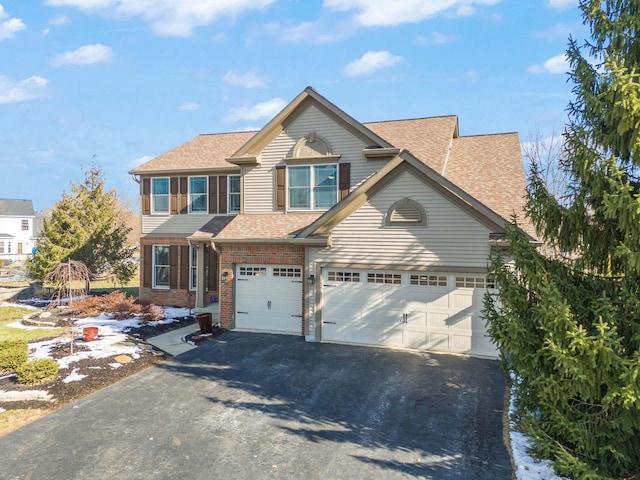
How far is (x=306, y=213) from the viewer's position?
14914 millimetres

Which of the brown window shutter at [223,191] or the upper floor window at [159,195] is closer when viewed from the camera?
the brown window shutter at [223,191]

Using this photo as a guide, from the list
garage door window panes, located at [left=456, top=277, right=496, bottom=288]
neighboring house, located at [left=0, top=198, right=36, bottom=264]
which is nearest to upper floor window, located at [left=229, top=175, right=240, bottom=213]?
garage door window panes, located at [left=456, top=277, right=496, bottom=288]

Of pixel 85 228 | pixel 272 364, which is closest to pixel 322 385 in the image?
pixel 272 364

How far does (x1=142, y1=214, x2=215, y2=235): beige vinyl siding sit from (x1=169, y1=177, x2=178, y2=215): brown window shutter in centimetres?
33

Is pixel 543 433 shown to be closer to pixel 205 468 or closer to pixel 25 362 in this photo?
pixel 205 468

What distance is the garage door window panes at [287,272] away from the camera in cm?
1367

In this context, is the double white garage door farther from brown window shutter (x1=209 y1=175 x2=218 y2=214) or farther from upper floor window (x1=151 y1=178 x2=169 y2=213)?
upper floor window (x1=151 y1=178 x2=169 y2=213)

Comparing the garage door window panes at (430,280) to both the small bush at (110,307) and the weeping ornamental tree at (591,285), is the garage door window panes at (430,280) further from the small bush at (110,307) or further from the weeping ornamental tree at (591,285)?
the small bush at (110,307)

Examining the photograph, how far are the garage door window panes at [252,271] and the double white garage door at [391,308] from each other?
0.83ft

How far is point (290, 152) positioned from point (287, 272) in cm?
457

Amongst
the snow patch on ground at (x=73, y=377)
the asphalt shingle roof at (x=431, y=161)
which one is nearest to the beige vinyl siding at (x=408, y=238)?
the asphalt shingle roof at (x=431, y=161)

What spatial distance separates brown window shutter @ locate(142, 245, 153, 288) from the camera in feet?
63.6

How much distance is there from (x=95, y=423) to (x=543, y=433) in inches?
298

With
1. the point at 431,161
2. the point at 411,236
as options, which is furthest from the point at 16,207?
the point at 411,236
